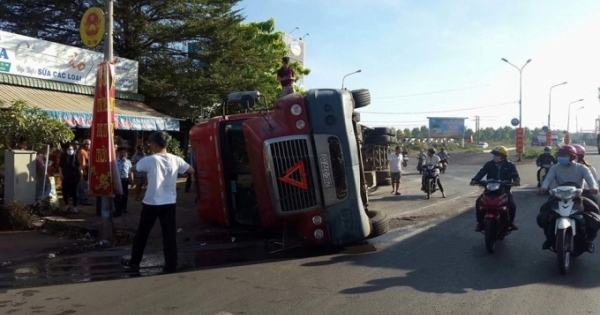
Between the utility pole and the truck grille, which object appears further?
the utility pole

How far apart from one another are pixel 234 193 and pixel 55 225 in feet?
12.0

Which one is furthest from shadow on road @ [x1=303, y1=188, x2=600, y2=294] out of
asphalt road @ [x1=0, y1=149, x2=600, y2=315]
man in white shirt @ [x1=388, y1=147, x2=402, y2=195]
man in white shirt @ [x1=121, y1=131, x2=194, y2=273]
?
man in white shirt @ [x1=388, y1=147, x2=402, y2=195]

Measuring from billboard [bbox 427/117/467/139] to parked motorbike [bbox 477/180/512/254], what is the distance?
77563 millimetres

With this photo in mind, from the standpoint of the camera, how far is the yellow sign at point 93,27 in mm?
8859

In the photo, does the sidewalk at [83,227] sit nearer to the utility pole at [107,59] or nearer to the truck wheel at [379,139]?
the utility pole at [107,59]

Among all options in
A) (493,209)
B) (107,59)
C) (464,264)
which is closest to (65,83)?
(107,59)

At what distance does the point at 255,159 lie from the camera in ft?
24.6

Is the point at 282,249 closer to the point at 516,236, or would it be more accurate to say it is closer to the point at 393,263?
the point at 393,263

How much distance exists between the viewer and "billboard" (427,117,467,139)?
8319 centimetres

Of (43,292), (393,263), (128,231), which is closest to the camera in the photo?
(43,292)

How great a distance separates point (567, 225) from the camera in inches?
254

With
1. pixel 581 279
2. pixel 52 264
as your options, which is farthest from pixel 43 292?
pixel 581 279

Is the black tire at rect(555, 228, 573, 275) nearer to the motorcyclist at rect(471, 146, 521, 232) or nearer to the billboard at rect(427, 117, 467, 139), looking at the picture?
the motorcyclist at rect(471, 146, 521, 232)

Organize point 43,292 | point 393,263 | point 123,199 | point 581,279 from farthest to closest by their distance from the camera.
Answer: point 123,199 → point 393,263 → point 581,279 → point 43,292
